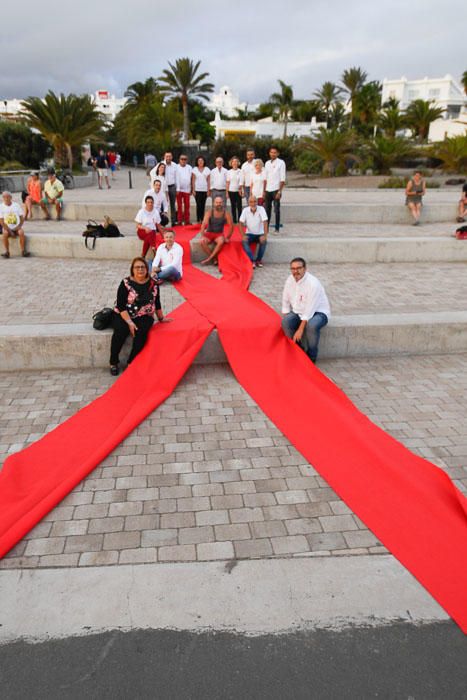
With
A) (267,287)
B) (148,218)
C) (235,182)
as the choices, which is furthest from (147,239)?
(267,287)

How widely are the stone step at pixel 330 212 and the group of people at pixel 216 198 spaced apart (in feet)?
7.98

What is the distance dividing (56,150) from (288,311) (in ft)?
75.3

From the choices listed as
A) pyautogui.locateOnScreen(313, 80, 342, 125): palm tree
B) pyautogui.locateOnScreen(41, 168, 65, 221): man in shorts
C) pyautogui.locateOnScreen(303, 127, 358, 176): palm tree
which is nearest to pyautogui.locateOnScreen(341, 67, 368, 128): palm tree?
pyautogui.locateOnScreen(313, 80, 342, 125): palm tree

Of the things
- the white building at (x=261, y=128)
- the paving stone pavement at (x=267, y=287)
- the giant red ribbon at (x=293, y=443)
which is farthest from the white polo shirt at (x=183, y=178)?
the white building at (x=261, y=128)

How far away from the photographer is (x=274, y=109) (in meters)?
58.5

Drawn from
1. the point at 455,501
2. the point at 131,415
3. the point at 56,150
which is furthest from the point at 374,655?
the point at 56,150

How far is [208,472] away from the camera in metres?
4.21

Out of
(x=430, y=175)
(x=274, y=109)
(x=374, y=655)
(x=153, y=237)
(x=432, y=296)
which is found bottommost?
(x=374, y=655)

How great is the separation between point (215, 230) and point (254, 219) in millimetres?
826

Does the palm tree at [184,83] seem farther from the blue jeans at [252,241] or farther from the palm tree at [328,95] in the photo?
the blue jeans at [252,241]

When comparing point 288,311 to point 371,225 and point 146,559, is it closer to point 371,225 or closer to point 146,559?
point 146,559

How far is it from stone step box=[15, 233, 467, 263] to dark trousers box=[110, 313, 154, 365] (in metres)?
4.67

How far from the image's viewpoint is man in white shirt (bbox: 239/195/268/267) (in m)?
9.60

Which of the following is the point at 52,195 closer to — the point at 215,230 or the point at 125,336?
the point at 215,230
